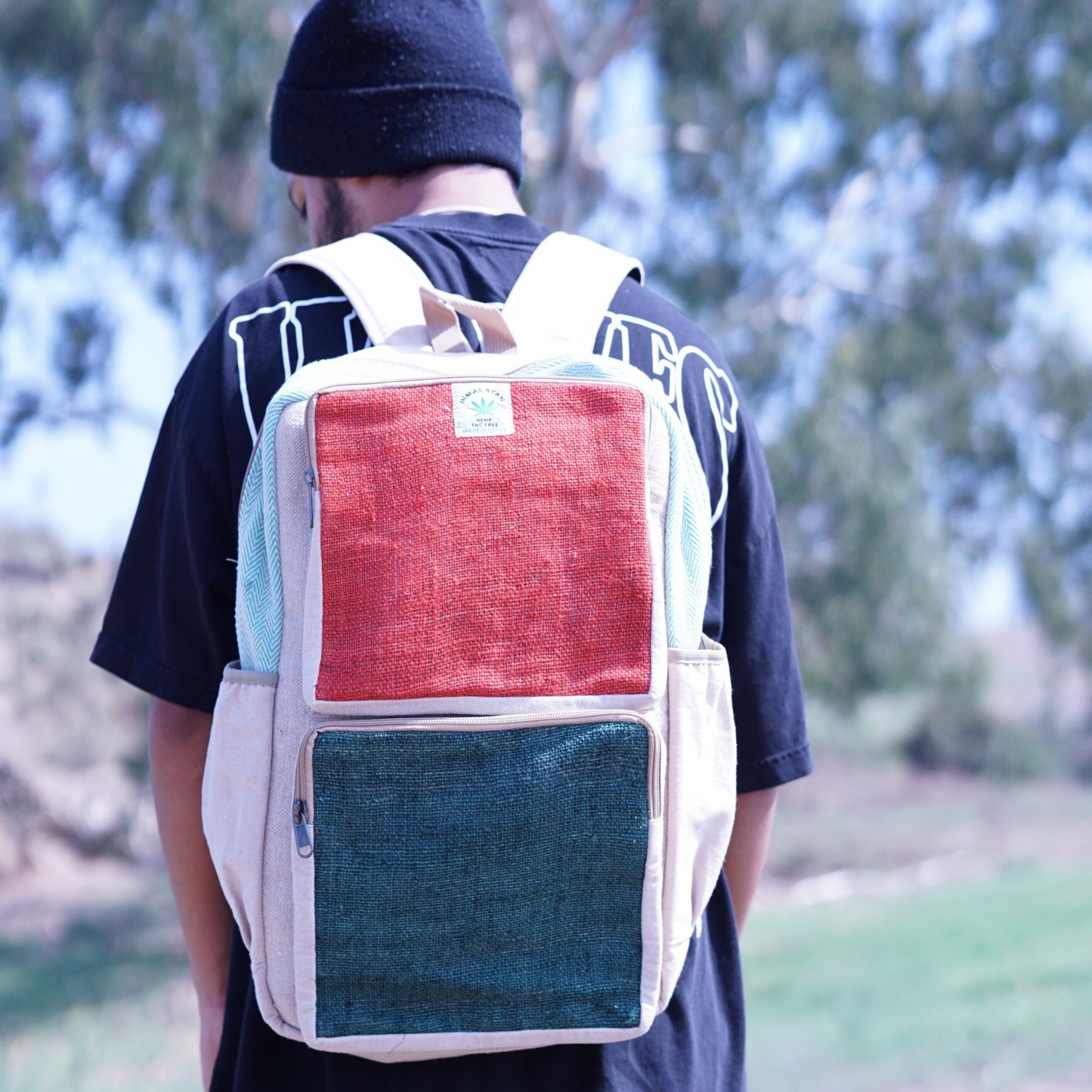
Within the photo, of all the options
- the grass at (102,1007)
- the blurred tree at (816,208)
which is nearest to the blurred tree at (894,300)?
the blurred tree at (816,208)

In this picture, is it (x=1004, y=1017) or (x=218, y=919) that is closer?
(x=218, y=919)

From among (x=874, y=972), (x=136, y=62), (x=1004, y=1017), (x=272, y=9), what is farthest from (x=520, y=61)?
(x=1004, y=1017)

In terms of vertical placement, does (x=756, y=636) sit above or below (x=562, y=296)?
below

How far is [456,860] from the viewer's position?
44.0 inches

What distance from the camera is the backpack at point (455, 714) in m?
1.11

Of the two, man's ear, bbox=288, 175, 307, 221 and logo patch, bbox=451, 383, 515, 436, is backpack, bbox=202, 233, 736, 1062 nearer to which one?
logo patch, bbox=451, 383, 515, 436

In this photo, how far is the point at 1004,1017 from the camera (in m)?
5.81

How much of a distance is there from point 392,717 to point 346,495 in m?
0.19

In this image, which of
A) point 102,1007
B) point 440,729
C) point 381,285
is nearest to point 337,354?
point 381,285

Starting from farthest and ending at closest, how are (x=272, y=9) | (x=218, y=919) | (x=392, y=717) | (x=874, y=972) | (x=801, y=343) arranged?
(x=801, y=343) < (x=272, y=9) < (x=874, y=972) < (x=218, y=919) < (x=392, y=717)

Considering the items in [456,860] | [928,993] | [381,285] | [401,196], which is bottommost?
[928,993]

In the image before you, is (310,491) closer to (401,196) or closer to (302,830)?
(302,830)

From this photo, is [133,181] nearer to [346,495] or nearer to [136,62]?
[136,62]

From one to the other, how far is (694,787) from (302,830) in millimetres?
349
